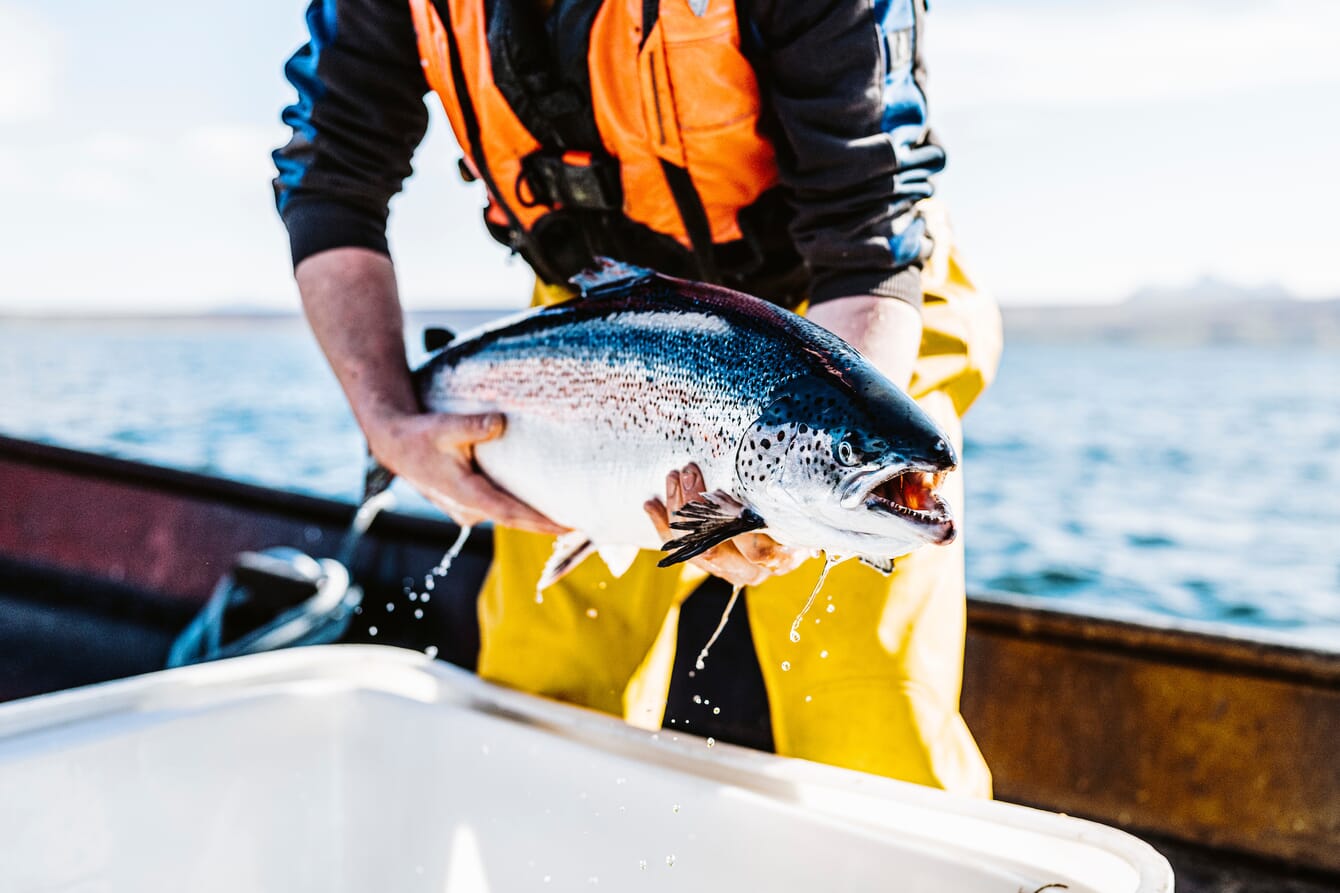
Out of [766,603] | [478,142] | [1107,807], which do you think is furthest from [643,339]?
[1107,807]

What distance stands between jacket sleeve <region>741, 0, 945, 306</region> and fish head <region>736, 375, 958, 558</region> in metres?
0.63

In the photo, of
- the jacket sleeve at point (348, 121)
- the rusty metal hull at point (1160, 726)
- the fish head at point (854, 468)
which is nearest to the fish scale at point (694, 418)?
the fish head at point (854, 468)

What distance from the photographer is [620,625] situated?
2.40 m

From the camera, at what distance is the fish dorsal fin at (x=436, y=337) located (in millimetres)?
2164

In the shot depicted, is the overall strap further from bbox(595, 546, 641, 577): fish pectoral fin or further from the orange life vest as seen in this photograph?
bbox(595, 546, 641, 577): fish pectoral fin

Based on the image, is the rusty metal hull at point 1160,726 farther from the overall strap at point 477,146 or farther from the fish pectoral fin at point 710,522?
the fish pectoral fin at point 710,522

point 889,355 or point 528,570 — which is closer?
point 889,355

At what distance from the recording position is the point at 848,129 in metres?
1.83

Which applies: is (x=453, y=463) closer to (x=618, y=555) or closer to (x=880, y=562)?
(x=618, y=555)

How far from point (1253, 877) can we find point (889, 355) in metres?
2.11

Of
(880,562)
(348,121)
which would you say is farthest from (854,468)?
(348,121)

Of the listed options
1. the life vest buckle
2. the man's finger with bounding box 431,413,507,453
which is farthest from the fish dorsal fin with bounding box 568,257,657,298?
the life vest buckle

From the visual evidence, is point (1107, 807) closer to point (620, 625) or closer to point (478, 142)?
point (620, 625)

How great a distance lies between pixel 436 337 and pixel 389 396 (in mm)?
157
